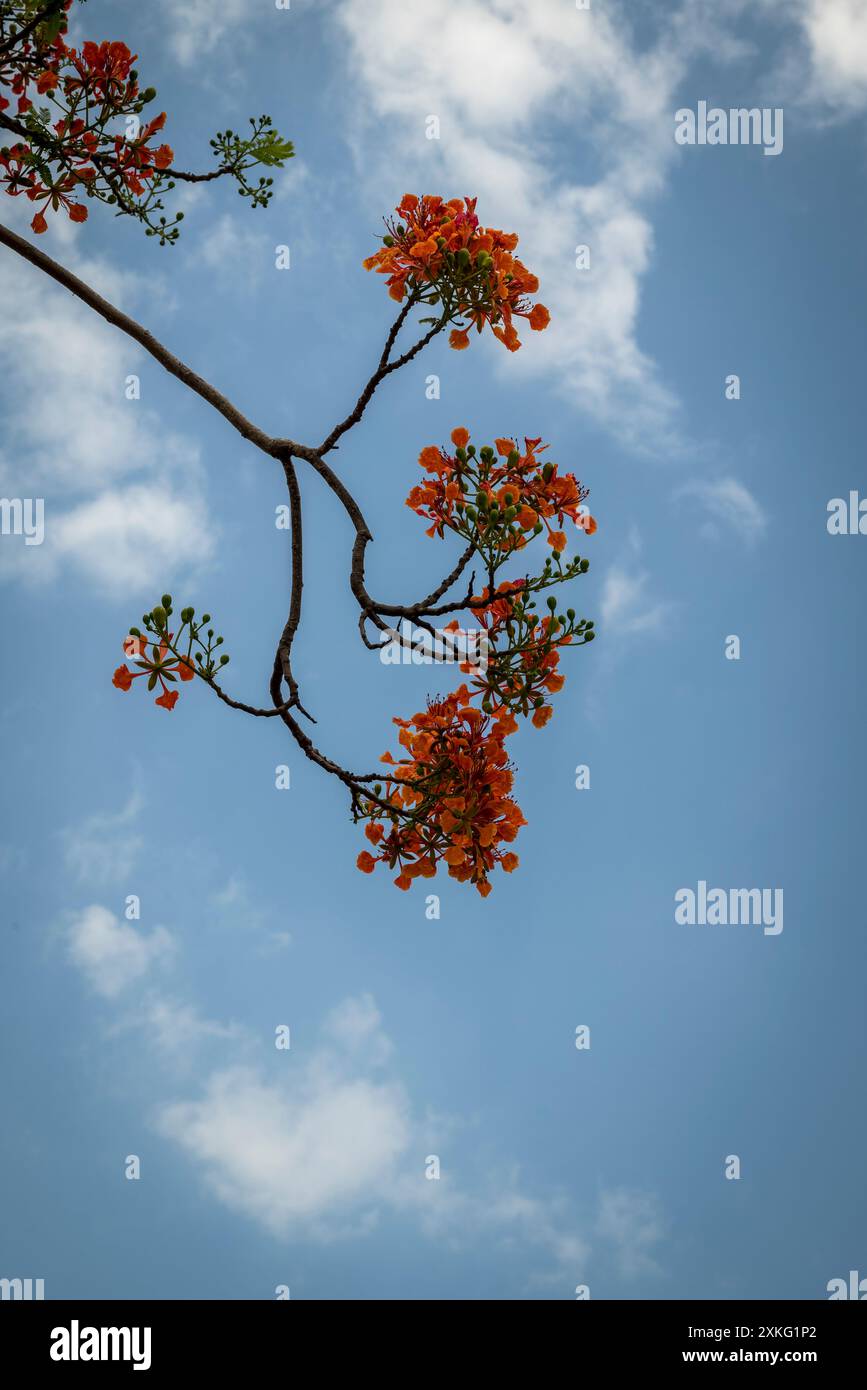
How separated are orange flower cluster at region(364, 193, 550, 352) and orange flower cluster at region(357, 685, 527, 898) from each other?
2.86 ft

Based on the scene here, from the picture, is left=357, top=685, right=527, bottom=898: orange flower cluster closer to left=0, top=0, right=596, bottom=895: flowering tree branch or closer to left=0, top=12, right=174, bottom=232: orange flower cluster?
left=0, top=0, right=596, bottom=895: flowering tree branch

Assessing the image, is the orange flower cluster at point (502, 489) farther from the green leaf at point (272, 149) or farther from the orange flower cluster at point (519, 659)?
the green leaf at point (272, 149)

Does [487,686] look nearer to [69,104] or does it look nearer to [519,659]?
[519,659]

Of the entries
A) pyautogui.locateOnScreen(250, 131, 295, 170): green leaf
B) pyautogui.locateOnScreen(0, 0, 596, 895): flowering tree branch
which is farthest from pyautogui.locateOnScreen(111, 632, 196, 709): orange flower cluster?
pyautogui.locateOnScreen(250, 131, 295, 170): green leaf

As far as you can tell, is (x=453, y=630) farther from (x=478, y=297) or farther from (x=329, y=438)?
(x=478, y=297)

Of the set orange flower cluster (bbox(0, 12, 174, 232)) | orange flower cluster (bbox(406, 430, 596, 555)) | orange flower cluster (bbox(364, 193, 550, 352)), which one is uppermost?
orange flower cluster (bbox(0, 12, 174, 232))

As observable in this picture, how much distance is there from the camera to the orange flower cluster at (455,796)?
2549mm

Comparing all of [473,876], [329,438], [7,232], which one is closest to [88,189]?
[7,232]

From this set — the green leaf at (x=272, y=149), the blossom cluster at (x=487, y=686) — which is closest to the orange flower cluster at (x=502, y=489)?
the blossom cluster at (x=487, y=686)

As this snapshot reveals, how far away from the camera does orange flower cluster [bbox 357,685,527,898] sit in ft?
8.36

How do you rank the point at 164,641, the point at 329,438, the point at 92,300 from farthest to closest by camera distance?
the point at 92,300 → the point at 329,438 → the point at 164,641

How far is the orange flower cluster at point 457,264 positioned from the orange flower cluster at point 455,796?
872 millimetres

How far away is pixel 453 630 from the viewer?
2.62m

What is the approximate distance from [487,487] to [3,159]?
1.97m
